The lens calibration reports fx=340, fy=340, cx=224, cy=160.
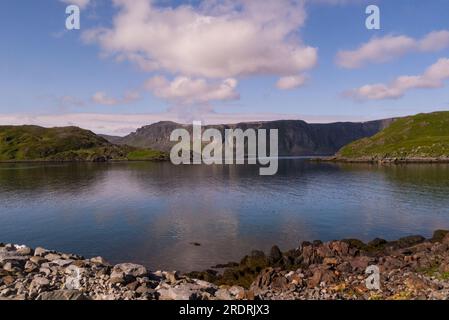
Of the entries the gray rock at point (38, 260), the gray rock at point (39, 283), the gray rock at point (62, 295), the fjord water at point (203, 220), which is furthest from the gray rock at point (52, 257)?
the gray rock at point (62, 295)

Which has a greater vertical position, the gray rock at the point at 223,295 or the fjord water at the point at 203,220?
the gray rock at the point at 223,295

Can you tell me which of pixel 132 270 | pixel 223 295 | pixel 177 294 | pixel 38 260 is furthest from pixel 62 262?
pixel 223 295

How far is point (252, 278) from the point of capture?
3784 cm

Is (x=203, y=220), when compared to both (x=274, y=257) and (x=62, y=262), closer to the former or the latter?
(x=274, y=257)

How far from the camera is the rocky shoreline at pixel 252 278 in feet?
86.3

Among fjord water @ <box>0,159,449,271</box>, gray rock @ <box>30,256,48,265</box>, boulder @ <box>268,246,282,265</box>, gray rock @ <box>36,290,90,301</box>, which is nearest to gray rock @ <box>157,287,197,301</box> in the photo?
gray rock @ <box>36,290,90,301</box>

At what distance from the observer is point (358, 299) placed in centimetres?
2641

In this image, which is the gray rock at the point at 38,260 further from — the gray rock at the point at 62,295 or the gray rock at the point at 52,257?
the gray rock at the point at 62,295

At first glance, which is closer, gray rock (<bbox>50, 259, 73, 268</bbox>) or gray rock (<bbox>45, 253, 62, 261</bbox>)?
gray rock (<bbox>50, 259, 73, 268</bbox>)

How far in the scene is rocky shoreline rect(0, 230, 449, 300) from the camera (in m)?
26.3

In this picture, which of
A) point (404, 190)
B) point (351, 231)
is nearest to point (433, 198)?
point (404, 190)

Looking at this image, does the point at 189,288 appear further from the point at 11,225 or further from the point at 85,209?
the point at 85,209

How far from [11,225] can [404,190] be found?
349 ft

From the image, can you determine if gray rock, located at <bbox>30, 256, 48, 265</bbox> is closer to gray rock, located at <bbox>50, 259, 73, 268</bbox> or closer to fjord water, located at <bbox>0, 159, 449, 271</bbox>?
gray rock, located at <bbox>50, 259, 73, 268</bbox>
